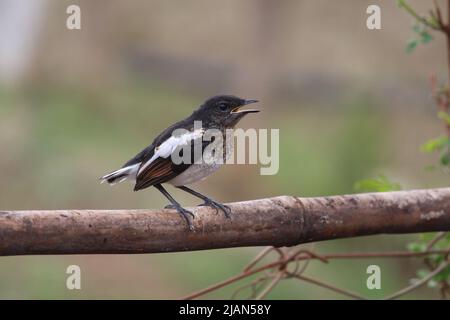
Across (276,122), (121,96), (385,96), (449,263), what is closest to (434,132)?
(385,96)

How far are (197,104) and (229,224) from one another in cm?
1148

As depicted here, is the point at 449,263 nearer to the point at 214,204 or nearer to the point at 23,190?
the point at 214,204

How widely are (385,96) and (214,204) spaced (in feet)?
36.2

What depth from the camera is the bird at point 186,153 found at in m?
3.19

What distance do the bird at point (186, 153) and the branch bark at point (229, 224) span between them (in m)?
0.29

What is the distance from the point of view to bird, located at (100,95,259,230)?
319 cm

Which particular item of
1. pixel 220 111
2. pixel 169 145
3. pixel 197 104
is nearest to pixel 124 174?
pixel 169 145

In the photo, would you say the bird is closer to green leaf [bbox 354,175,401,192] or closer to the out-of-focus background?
green leaf [bbox 354,175,401,192]

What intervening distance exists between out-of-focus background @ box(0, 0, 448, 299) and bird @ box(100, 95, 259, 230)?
294 centimetres

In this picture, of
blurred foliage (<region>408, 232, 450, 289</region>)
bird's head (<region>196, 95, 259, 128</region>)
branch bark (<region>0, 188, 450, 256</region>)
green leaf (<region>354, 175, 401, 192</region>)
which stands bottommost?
blurred foliage (<region>408, 232, 450, 289</region>)

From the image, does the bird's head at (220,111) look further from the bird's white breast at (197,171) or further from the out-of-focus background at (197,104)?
the out-of-focus background at (197,104)

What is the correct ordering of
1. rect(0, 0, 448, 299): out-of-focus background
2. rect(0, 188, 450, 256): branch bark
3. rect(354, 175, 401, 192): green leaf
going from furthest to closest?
rect(0, 0, 448, 299): out-of-focus background < rect(354, 175, 401, 192): green leaf < rect(0, 188, 450, 256): branch bark

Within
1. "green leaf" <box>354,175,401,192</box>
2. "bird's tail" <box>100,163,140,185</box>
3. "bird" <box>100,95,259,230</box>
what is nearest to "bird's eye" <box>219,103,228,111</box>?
"bird" <box>100,95,259,230</box>
